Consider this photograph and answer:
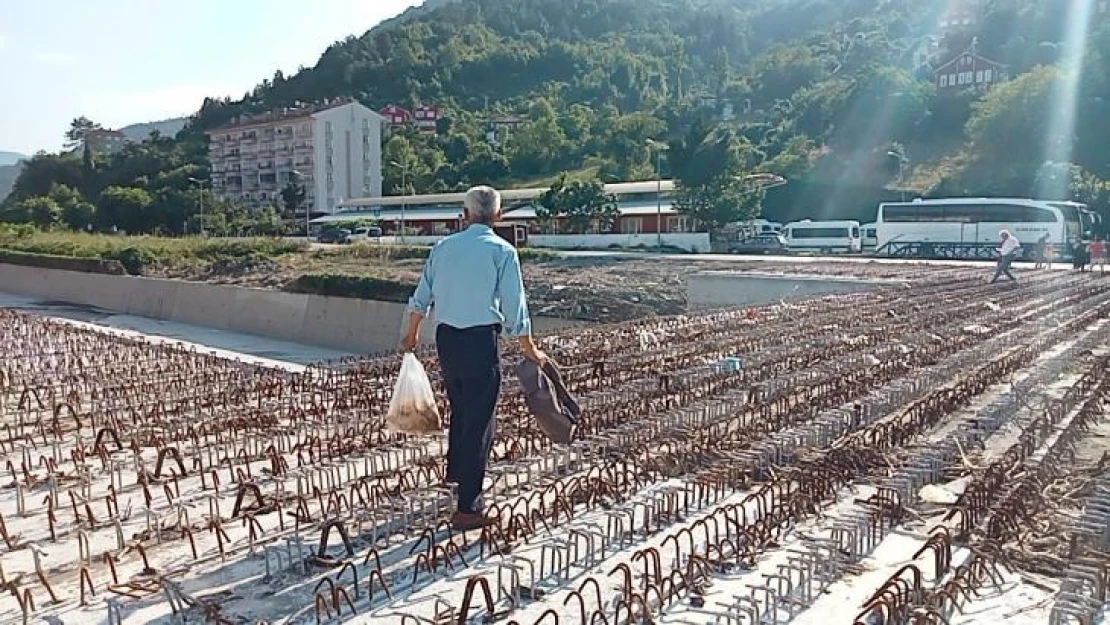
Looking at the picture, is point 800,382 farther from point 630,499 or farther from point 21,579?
point 21,579

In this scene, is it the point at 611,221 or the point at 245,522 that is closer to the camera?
the point at 245,522

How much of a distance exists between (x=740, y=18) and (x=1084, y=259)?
132490mm

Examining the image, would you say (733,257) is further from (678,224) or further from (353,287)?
(353,287)

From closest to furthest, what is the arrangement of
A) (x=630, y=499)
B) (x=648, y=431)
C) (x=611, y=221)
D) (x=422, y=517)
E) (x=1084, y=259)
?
(x=422, y=517) < (x=630, y=499) < (x=648, y=431) < (x=1084, y=259) < (x=611, y=221)

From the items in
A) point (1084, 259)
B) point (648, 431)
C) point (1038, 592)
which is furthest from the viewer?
point (1084, 259)

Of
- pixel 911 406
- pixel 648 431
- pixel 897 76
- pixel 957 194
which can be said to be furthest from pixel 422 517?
pixel 897 76

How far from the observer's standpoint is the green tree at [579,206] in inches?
1656

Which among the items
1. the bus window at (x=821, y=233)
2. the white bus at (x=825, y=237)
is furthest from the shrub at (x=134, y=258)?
the bus window at (x=821, y=233)

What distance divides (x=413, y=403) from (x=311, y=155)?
69.8 metres

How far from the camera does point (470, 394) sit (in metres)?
4.01

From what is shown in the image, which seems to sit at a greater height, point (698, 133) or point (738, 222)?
point (698, 133)

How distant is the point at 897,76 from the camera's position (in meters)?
61.0

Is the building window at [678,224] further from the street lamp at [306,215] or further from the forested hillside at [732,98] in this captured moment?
the street lamp at [306,215]

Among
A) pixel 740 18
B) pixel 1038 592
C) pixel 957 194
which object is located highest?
pixel 740 18
